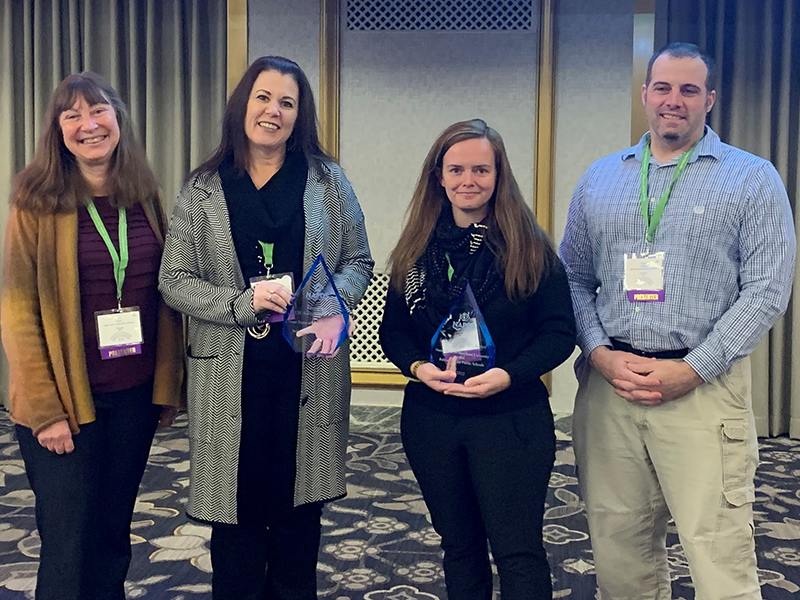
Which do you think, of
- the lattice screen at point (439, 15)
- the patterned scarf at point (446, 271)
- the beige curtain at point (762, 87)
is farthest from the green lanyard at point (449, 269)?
the beige curtain at point (762, 87)

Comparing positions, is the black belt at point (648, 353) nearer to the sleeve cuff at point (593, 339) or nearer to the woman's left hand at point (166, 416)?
the sleeve cuff at point (593, 339)

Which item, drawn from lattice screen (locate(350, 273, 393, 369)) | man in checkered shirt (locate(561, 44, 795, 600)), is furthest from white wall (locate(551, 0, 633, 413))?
man in checkered shirt (locate(561, 44, 795, 600))

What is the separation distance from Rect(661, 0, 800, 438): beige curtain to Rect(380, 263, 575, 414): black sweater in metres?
3.04

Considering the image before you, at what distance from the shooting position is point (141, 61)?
472 cm

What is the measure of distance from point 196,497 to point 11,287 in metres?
0.67

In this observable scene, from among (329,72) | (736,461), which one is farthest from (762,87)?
(736,461)

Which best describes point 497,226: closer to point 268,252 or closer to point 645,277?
point 645,277

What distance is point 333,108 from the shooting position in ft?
14.6

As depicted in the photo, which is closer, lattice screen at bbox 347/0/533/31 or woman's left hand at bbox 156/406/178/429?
woman's left hand at bbox 156/406/178/429

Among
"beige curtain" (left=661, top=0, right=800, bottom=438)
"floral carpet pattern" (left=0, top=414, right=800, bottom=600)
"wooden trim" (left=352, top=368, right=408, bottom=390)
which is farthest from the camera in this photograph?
"wooden trim" (left=352, top=368, right=408, bottom=390)

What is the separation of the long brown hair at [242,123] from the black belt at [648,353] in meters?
0.90

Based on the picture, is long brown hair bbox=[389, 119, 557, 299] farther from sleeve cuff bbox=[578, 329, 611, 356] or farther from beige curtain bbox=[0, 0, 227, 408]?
beige curtain bbox=[0, 0, 227, 408]

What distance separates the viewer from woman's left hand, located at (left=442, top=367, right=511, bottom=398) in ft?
5.68

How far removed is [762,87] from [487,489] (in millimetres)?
3504
